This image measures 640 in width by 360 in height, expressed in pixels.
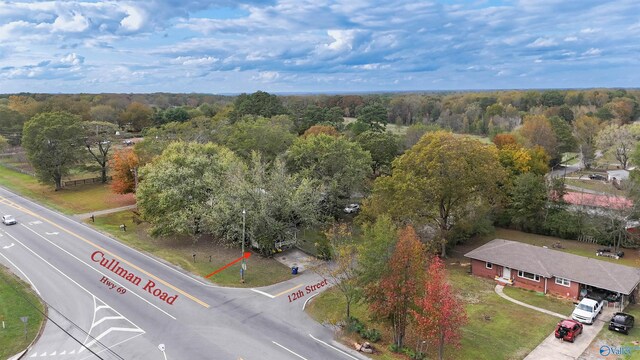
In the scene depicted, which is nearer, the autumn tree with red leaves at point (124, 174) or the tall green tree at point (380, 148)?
the autumn tree with red leaves at point (124, 174)

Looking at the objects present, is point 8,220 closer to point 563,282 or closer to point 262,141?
point 262,141

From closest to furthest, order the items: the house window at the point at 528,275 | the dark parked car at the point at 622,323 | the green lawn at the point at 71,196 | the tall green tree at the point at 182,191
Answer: the dark parked car at the point at 622,323 < the house window at the point at 528,275 < the tall green tree at the point at 182,191 < the green lawn at the point at 71,196

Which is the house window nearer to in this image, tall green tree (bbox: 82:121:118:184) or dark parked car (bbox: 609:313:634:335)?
dark parked car (bbox: 609:313:634:335)

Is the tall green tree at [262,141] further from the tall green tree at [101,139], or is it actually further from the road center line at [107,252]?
the tall green tree at [101,139]

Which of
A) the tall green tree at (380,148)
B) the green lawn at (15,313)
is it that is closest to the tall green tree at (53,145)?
the green lawn at (15,313)

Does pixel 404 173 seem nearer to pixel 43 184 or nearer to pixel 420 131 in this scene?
pixel 420 131

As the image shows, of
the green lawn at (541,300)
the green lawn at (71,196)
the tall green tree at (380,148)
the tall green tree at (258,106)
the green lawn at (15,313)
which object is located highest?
the tall green tree at (258,106)
